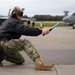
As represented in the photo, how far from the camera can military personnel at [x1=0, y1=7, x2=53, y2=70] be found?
7.20 m

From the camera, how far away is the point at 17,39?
7.51 m

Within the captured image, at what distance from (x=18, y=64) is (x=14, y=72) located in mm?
954

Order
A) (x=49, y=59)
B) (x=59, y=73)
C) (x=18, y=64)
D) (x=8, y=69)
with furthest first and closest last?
(x=49, y=59) → (x=18, y=64) → (x=8, y=69) → (x=59, y=73)

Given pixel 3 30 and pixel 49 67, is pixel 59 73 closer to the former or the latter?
pixel 49 67

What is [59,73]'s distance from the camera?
6.94 m

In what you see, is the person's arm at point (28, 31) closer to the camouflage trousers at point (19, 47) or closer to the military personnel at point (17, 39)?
the military personnel at point (17, 39)

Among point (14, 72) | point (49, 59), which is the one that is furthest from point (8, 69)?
point (49, 59)

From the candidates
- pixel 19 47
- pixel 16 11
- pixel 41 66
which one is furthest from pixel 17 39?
pixel 41 66

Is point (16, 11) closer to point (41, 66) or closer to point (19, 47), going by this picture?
point (19, 47)

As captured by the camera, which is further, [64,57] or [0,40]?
[64,57]

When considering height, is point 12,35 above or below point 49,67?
above

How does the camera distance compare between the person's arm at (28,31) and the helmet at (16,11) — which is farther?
the helmet at (16,11)

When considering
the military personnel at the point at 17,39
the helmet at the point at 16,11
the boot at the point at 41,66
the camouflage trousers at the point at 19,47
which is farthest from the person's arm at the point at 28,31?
the boot at the point at 41,66

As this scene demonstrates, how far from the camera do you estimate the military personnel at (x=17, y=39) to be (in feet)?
23.6
